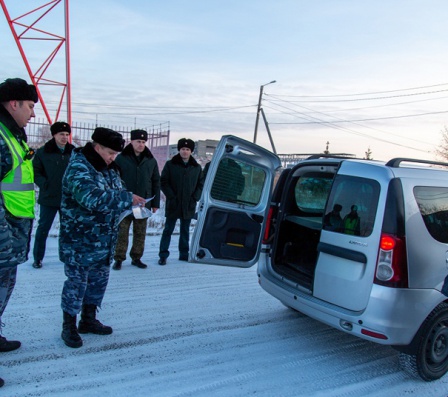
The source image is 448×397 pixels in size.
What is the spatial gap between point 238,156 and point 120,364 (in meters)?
2.14

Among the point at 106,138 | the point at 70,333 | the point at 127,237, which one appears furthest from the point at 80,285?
the point at 127,237

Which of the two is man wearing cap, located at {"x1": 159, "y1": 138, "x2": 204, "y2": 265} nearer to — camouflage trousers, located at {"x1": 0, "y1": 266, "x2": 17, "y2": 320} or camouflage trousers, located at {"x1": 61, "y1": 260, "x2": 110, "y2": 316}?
camouflage trousers, located at {"x1": 61, "y1": 260, "x2": 110, "y2": 316}

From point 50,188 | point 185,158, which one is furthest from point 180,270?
point 50,188

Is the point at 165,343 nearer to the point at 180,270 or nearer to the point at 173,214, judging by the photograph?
the point at 180,270

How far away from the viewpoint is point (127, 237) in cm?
561

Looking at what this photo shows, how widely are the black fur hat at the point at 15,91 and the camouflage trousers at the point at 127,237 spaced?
9.42ft

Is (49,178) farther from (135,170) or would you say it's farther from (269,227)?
(269,227)

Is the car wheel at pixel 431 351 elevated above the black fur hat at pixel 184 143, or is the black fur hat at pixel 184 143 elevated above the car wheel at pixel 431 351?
the black fur hat at pixel 184 143

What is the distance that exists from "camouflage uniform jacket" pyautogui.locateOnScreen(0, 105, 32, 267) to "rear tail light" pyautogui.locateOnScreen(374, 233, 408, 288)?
2.69 metres

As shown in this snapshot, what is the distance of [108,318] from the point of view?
13.1 ft

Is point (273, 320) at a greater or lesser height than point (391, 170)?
lesser

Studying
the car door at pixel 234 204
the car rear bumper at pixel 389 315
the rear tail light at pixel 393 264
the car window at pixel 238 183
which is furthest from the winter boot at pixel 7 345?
the rear tail light at pixel 393 264

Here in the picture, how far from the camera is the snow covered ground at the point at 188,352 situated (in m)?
2.90

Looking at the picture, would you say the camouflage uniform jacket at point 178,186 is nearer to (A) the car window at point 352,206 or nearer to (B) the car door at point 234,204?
(B) the car door at point 234,204
